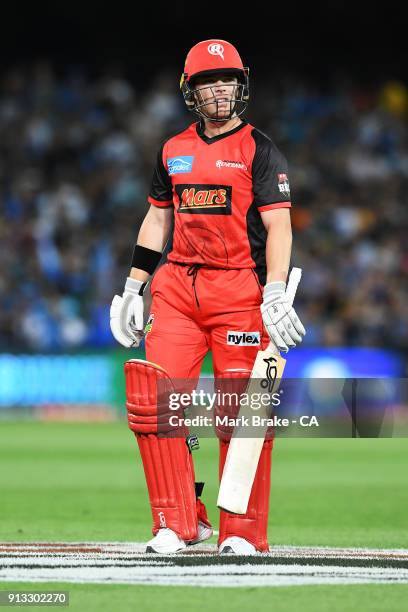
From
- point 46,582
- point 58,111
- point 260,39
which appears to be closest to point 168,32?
point 260,39

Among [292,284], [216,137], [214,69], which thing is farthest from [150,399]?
[214,69]

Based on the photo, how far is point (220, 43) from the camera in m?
5.96

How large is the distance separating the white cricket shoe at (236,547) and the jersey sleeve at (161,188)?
1.51 meters

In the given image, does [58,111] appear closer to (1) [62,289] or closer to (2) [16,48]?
(2) [16,48]

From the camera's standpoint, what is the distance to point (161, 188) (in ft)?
20.1

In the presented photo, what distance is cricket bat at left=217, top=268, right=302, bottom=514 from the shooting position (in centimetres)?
552

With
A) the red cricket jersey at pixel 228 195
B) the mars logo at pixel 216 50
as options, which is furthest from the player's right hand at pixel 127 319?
the mars logo at pixel 216 50

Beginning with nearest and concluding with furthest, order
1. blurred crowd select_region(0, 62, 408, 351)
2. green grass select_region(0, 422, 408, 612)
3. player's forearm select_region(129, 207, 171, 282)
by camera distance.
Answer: green grass select_region(0, 422, 408, 612) < player's forearm select_region(129, 207, 171, 282) < blurred crowd select_region(0, 62, 408, 351)

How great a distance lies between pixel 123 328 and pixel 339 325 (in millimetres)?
11868

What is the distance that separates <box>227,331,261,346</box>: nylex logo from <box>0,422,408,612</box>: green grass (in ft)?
4.08

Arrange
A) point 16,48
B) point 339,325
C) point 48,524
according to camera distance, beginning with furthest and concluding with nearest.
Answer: point 16,48, point 339,325, point 48,524

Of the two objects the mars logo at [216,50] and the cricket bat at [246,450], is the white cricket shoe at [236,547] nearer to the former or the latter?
the cricket bat at [246,450]

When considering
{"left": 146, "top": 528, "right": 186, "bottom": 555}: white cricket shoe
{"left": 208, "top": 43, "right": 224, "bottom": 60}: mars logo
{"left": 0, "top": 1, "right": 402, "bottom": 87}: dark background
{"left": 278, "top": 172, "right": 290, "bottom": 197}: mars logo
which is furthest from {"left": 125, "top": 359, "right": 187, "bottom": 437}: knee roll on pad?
{"left": 0, "top": 1, "right": 402, "bottom": 87}: dark background

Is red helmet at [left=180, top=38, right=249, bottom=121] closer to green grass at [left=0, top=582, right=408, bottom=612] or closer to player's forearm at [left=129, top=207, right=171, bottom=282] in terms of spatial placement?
player's forearm at [left=129, top=207, right=171, bottom=282]
